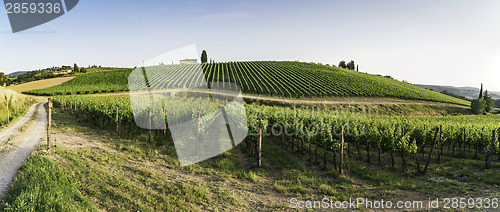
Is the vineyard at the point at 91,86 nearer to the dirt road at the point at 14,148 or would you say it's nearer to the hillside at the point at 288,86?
the hillside at the point at 288,86

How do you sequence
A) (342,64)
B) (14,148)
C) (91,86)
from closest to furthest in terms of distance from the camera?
(14,148) < (91,86) < (342,64)

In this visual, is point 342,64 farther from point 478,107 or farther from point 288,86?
point 288,86

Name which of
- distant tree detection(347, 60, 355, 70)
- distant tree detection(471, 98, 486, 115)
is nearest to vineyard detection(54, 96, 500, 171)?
distant tree detection(471, 98, 486, 115)

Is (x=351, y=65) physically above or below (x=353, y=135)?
above

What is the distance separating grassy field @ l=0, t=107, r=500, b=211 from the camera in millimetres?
7098

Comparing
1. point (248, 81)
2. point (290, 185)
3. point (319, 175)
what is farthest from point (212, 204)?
point (248, 81)

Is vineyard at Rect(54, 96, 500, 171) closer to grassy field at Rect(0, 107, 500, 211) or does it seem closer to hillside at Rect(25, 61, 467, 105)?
grassy field at Rect(0, 107, 500, 211)

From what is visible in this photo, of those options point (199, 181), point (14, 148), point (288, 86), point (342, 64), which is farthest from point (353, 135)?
point (342, 64)

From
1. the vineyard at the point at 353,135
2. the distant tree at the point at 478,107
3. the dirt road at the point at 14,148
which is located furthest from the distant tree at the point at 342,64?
the dirt road at the point at 14,148

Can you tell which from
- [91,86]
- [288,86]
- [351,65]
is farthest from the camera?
[351,65]

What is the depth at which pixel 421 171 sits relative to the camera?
42.3ft

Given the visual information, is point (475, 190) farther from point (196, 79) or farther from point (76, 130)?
point (196, 79)

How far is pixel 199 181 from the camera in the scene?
10.3 meters

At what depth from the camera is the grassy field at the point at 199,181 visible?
7.10 m
